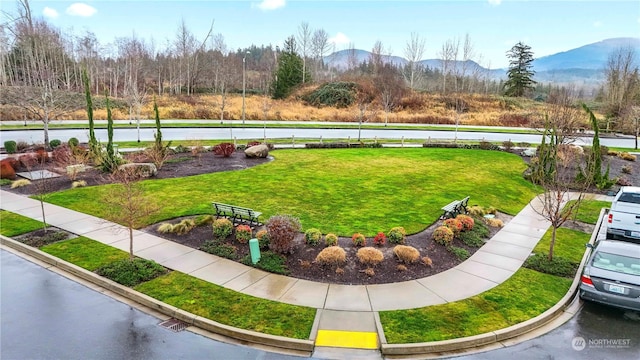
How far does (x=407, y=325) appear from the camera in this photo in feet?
27.8

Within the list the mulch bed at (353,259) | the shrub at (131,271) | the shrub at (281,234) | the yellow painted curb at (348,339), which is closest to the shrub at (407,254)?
the mulch bed at (353,259)

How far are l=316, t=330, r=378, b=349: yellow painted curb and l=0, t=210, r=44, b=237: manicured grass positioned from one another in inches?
482

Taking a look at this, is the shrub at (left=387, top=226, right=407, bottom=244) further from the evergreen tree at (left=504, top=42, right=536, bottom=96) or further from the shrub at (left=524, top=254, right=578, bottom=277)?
the evergreen tree at (left=504, top=42, right=536, bottom=96)

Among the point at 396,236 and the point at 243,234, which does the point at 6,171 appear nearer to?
the point at 243,234

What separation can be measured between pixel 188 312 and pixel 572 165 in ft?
96.7

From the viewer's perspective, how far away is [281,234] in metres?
11.7

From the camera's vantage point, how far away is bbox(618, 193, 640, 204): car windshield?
14.5 m

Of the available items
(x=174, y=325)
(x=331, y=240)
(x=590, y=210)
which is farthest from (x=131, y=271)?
(x=590, y=210)

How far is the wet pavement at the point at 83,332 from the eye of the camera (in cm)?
754

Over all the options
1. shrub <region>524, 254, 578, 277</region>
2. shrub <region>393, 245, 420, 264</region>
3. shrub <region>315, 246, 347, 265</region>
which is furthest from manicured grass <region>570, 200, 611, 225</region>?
shrub <region>315, 246, 347, 265</region>

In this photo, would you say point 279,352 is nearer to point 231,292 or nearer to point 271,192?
point 231,292

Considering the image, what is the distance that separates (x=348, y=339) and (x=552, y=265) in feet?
25.6

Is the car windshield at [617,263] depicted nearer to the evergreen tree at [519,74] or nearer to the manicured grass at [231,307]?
the manicured grass at [231,307]

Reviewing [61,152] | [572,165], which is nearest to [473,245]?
[572,165]
